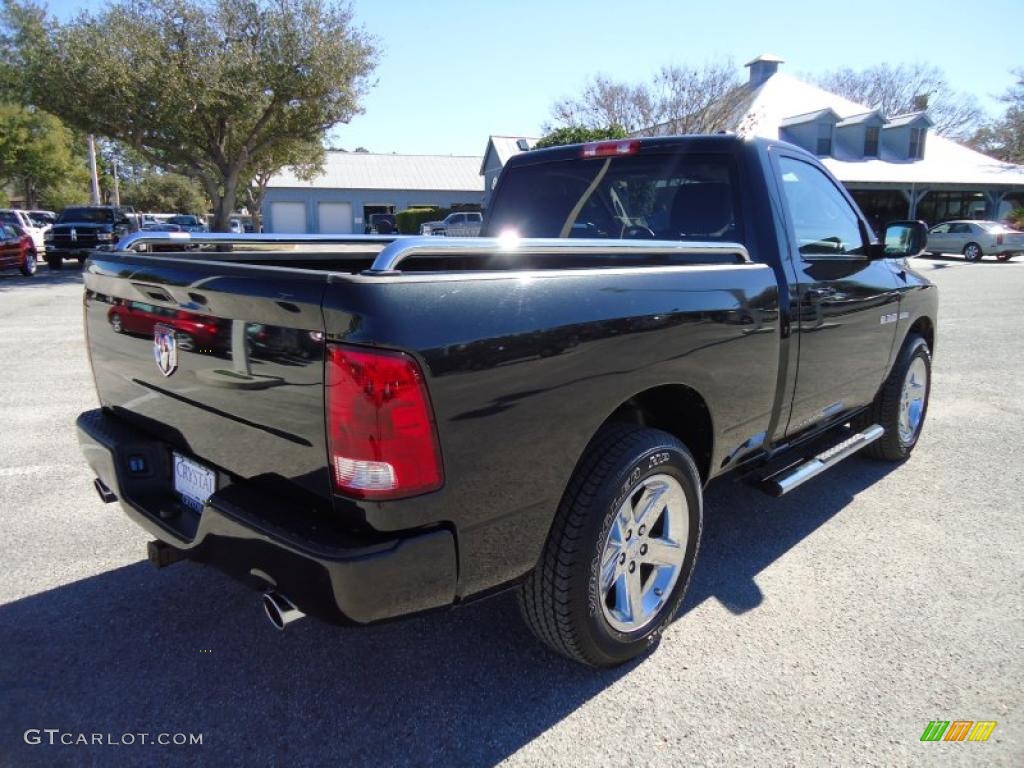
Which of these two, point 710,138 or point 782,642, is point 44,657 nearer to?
point 782,642

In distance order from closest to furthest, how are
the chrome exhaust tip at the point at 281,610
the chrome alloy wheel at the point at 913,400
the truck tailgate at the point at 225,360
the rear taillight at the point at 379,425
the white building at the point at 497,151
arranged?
the rear taillight at the point at 379,425 < the truck tailgate at the point at 225,360 < the chrome exhaust tip at the point at 281,610 < the chrome alloy wheel at the point at 913,400 < the white building at the point at 497,151

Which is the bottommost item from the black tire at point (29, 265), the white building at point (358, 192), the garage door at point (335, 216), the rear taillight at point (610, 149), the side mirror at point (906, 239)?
the black tire at point (29, 265)

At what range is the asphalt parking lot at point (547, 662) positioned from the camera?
2275 mm

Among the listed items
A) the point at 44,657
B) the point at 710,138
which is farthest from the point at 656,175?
the point at 44,657

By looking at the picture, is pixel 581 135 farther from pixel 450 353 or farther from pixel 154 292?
pixel 450 353

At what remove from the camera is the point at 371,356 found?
1768mm

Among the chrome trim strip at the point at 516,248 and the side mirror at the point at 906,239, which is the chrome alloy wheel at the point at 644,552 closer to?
the chrome trim strip at the point at 516,248

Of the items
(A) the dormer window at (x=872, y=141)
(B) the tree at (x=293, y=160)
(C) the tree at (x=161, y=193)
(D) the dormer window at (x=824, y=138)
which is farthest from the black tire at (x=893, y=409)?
(C) the tree at (x=161, y=193)

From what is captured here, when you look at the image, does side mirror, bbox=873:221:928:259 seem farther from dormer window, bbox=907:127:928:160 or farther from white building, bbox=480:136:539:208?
white building, bbox=480:136:539:208

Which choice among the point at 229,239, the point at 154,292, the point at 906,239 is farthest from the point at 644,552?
the point at 906,239

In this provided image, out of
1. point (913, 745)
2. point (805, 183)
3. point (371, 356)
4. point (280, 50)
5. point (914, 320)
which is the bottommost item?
point (913, 745)

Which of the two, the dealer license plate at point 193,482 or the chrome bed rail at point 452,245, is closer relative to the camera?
the chrome bed rail at point 452,245

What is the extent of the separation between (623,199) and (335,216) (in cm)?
4382

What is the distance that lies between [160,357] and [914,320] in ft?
14.9
